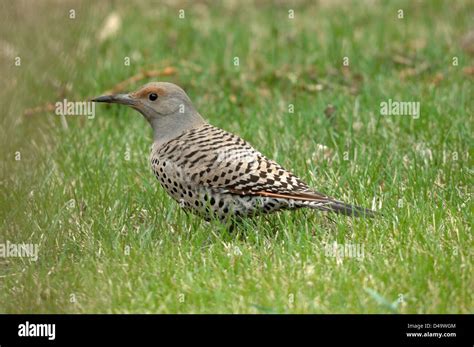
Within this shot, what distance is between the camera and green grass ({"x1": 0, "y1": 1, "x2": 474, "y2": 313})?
14.8ft

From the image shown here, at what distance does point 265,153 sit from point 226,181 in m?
1.33

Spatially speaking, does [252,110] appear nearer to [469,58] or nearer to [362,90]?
[362,90]
